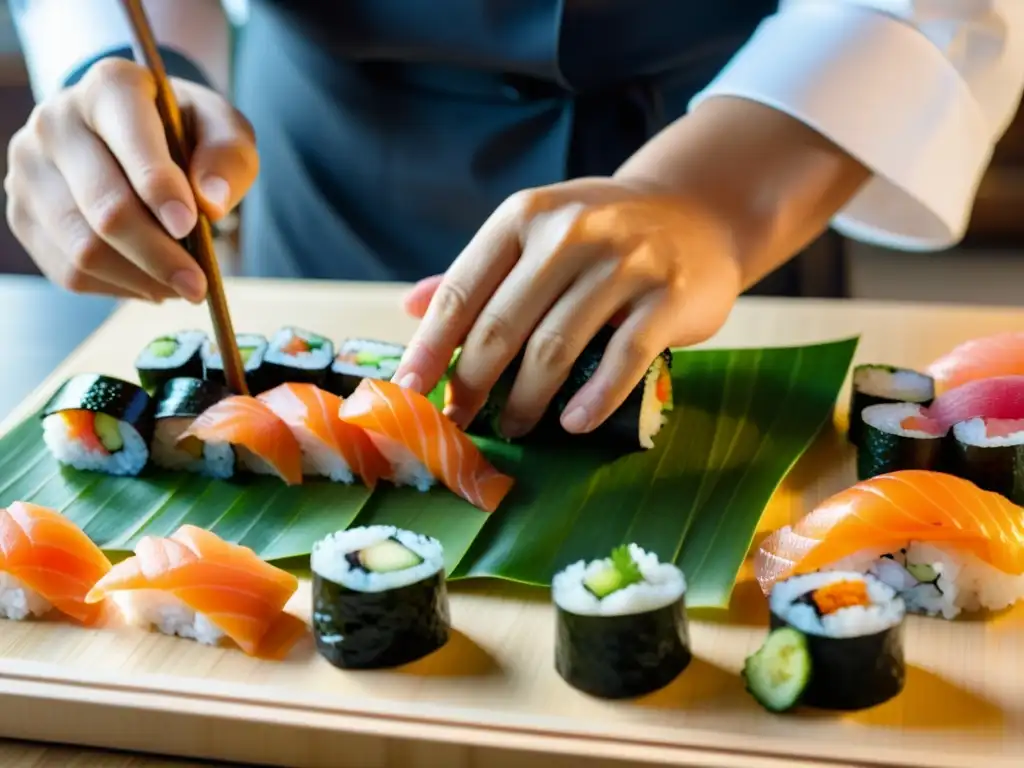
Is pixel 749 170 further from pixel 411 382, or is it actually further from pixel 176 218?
pixel 176 218

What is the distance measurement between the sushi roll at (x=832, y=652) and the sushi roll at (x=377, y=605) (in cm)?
35

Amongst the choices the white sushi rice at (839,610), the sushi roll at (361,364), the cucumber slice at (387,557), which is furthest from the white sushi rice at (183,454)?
the white sushi rice at (839,610)

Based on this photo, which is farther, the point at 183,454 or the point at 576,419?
the point at 183,454

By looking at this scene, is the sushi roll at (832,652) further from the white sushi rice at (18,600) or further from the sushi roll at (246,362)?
the sushi roll at (246,362)

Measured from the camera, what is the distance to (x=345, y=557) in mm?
1485

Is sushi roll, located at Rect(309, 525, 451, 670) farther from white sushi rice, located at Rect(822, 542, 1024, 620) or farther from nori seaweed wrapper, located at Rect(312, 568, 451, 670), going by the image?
white sushi rice, located at Rect(822, 542, 1024, 620)

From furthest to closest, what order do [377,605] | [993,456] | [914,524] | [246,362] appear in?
[246,362] < [993,456] < [914,524] < [377,605]

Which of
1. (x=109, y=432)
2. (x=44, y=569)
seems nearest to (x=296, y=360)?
(x=109, y=432)

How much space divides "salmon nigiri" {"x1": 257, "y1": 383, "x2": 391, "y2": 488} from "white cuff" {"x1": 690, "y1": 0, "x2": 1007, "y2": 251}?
73 cm

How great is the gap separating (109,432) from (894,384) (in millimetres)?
1143

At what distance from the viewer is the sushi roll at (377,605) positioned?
1.44m

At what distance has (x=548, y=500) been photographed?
1.78m

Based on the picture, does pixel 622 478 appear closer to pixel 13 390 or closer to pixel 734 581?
pixel 734 581

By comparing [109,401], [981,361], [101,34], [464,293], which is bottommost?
[981,361]
